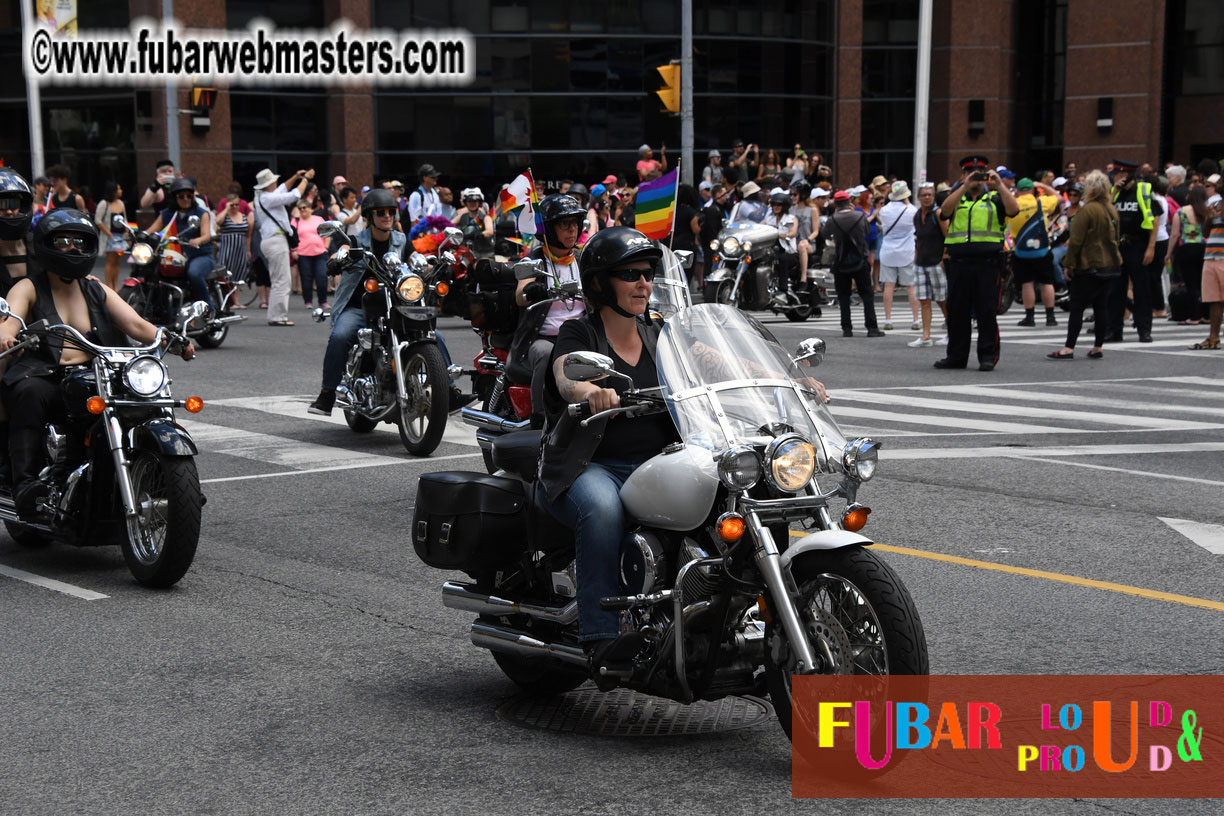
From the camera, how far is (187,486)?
23.8 feet

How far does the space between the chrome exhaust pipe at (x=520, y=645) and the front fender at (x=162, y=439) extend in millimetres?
2327

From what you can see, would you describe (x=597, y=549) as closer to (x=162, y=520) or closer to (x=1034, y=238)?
(x=162, y=520)

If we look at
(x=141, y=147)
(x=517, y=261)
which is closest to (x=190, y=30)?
(x=141, y=147)

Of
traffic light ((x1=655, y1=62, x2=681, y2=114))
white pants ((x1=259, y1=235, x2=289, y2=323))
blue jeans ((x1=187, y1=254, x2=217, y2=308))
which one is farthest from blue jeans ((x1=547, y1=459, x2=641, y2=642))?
traffic light ((x1=655, y1=62, x2=681, y2=114))

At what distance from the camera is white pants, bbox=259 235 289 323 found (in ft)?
73.5

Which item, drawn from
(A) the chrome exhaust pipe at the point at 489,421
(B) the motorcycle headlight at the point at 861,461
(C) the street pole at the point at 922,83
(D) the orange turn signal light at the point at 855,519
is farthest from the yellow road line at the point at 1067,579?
(C) the street pole at the point at 922,83

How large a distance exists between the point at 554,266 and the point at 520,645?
4540mm

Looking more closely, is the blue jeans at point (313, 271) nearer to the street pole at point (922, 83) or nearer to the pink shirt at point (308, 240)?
the pink shirt at point (308, 240)

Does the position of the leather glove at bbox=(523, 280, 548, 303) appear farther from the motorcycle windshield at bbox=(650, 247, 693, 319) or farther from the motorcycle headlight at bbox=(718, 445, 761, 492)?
the motorcycle headlight at bbox=(718, 445, 761, 492)

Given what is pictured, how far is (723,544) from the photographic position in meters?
4.85

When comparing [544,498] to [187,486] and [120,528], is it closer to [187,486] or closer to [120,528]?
[187,486]

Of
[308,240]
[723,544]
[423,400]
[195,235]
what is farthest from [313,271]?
[723,544]

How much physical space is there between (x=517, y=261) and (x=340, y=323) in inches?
122

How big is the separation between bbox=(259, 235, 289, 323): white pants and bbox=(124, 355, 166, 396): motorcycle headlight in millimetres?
14887
